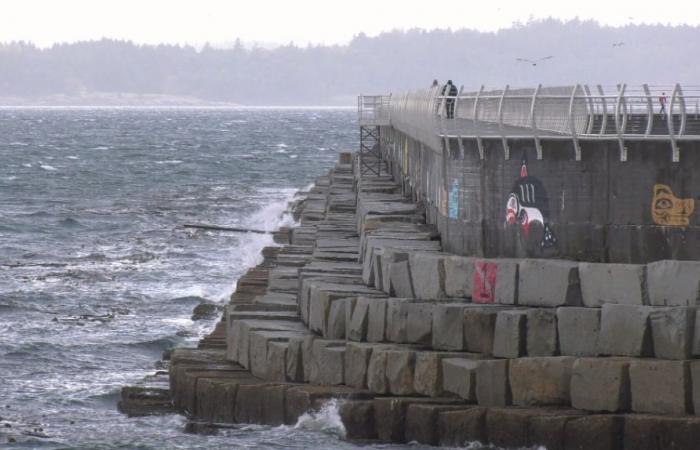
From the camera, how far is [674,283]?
15.9 metres

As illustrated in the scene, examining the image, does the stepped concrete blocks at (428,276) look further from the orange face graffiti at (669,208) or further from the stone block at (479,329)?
the orange face graffiti at (669,208)

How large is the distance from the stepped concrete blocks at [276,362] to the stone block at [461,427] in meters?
2.38

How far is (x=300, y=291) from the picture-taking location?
1961 cm

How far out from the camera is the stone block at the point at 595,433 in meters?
15.1

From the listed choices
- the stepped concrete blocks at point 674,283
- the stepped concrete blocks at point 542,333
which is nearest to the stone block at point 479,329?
the stepped concrete blocks at point 542,333

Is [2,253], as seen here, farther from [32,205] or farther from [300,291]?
[300,291]

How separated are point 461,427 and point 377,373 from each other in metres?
1.33

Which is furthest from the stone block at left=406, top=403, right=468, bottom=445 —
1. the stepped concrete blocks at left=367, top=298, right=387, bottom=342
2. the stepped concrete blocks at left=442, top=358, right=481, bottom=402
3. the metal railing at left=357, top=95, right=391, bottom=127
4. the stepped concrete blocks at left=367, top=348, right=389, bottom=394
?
the metal railing at left=357, top=95, right=391, bottom=127

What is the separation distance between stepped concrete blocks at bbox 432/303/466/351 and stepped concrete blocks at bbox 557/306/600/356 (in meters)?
1.22

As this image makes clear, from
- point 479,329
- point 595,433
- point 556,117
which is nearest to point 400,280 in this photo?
point 479,329

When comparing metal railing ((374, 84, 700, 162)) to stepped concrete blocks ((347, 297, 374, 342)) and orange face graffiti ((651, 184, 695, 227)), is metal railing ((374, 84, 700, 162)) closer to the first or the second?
orange face graffiti ((651, 184, 695, 227))

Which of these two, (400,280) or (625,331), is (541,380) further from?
(400,280)

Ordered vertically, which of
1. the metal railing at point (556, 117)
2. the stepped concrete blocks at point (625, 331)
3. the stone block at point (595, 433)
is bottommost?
the stone block at point (595, 433)

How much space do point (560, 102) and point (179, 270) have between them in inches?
453
